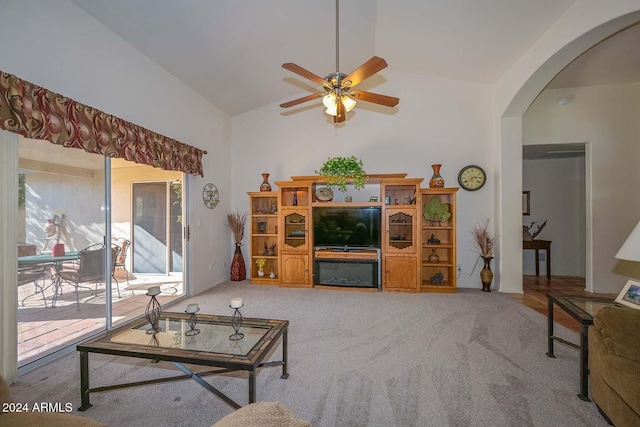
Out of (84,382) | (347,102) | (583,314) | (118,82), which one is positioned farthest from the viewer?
(118,82)

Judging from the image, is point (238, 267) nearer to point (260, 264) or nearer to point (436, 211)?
point (260, 264)

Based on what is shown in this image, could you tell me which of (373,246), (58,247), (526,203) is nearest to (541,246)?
(526,203)

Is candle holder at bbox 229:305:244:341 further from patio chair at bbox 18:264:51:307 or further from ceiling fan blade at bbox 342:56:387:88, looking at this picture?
ceiling fan blade at bbox 342:56:387:88

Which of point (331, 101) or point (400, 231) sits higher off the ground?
point (331, 101)

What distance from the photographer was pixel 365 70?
2.41m

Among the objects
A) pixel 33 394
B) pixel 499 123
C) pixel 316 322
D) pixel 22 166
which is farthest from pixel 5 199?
pixel 499 123

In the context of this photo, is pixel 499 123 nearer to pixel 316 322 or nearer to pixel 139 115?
pixel 316 322

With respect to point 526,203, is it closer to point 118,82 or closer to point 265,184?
point 265,184

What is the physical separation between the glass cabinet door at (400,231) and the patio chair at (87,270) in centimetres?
404

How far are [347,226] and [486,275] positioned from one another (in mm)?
2510

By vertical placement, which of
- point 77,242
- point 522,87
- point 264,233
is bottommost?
point 264,233

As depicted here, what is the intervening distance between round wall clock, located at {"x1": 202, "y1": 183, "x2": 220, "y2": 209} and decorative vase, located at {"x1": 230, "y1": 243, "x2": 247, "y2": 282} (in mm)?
968

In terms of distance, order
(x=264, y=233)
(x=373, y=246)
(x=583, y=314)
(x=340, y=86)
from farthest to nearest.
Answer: (x=264, y=233)
(x=373, y=246)
(x=340, y=86)
(x=583, y=314)

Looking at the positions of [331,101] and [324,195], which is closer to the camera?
[331,101]
